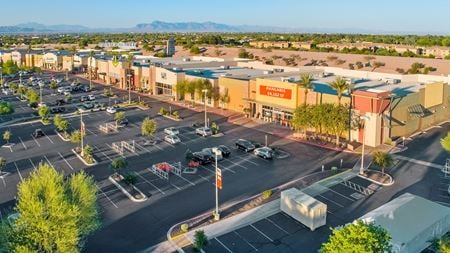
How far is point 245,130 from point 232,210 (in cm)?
2719

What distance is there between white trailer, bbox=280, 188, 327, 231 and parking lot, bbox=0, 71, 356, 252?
5.03 m

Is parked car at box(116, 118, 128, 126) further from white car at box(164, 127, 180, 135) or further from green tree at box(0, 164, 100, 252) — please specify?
green tree at box(0, 164, 100, 252)

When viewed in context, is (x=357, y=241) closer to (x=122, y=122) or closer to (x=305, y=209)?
(x=305, y=209)

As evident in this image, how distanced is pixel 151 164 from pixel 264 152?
1230 centimetres

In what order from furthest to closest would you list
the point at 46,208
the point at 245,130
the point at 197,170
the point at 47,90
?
the point at 47,90 < the point at 245,130 < the point at 197,170 < the point at 46,208

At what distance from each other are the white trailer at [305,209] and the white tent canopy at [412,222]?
3.11m

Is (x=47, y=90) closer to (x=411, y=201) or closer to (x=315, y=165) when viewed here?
(x=315, y=165)

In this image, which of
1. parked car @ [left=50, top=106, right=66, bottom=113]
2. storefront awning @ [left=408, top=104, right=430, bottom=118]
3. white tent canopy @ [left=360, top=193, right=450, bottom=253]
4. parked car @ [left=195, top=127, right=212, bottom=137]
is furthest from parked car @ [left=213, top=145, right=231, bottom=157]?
parked car @ [left=50, top=106, right=66, bottom=113]

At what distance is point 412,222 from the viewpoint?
2538cm

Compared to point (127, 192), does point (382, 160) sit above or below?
above

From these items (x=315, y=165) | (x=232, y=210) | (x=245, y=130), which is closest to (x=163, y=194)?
(x=232, y=210)

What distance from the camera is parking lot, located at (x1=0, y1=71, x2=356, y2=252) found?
98.8 ft

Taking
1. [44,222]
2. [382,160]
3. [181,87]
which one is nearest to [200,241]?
[44,222]

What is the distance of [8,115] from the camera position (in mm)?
69938
